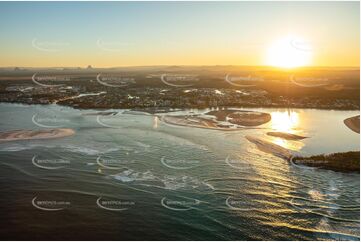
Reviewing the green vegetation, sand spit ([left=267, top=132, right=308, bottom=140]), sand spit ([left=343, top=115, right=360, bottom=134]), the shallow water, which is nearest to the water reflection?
sand spit ([left=267, top=132, right=308, bottom=140])

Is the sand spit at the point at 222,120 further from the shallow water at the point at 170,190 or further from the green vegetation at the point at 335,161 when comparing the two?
the green vegetation at the point at 335,161

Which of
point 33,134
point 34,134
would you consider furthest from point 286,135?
point 33,134

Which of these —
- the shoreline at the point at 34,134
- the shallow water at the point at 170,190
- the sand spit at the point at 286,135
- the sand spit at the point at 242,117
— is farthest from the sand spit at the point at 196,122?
the shoreline at the point at 34,134

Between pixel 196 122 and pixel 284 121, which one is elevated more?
pixel 196 122

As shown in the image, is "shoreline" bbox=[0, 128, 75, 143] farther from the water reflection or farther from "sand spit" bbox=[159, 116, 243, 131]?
the water reflection

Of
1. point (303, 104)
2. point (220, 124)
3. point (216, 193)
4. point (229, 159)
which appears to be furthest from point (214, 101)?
point (216, 193)

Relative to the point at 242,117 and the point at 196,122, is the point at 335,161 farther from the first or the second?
the point at 242,117

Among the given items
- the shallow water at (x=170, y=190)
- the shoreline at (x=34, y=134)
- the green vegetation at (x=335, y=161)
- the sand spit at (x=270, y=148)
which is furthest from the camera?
the shoreline at (x=34, y=134)
